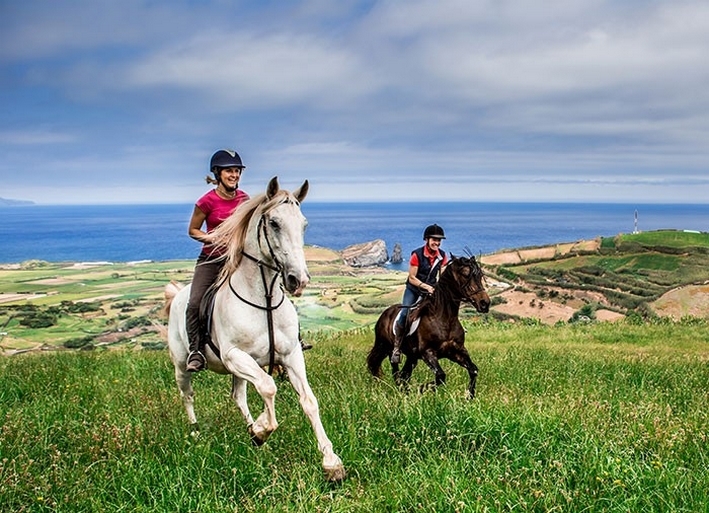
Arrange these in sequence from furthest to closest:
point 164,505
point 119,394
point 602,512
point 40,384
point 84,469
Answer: point 40,384 → point 119,394 → point 84,469 → point 164,505 → point 602,512

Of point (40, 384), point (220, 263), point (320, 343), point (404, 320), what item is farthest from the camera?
point (320, 343)

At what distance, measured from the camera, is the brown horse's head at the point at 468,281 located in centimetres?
795

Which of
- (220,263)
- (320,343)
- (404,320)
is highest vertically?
(220,263)

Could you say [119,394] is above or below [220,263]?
below

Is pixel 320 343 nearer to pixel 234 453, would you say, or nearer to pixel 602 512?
pixel 234 453

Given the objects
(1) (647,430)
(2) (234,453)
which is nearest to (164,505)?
(2) (234,453)

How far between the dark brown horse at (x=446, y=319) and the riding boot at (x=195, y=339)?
3.59m

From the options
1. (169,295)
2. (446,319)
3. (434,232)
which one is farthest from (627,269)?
(169,295)

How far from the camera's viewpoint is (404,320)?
891cm

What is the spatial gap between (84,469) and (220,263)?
2600mm

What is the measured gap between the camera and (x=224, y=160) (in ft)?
19.4

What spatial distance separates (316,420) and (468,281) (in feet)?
13.3

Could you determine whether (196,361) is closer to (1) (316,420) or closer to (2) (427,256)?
(1) (316,420)

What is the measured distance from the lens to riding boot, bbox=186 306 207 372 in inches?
232
